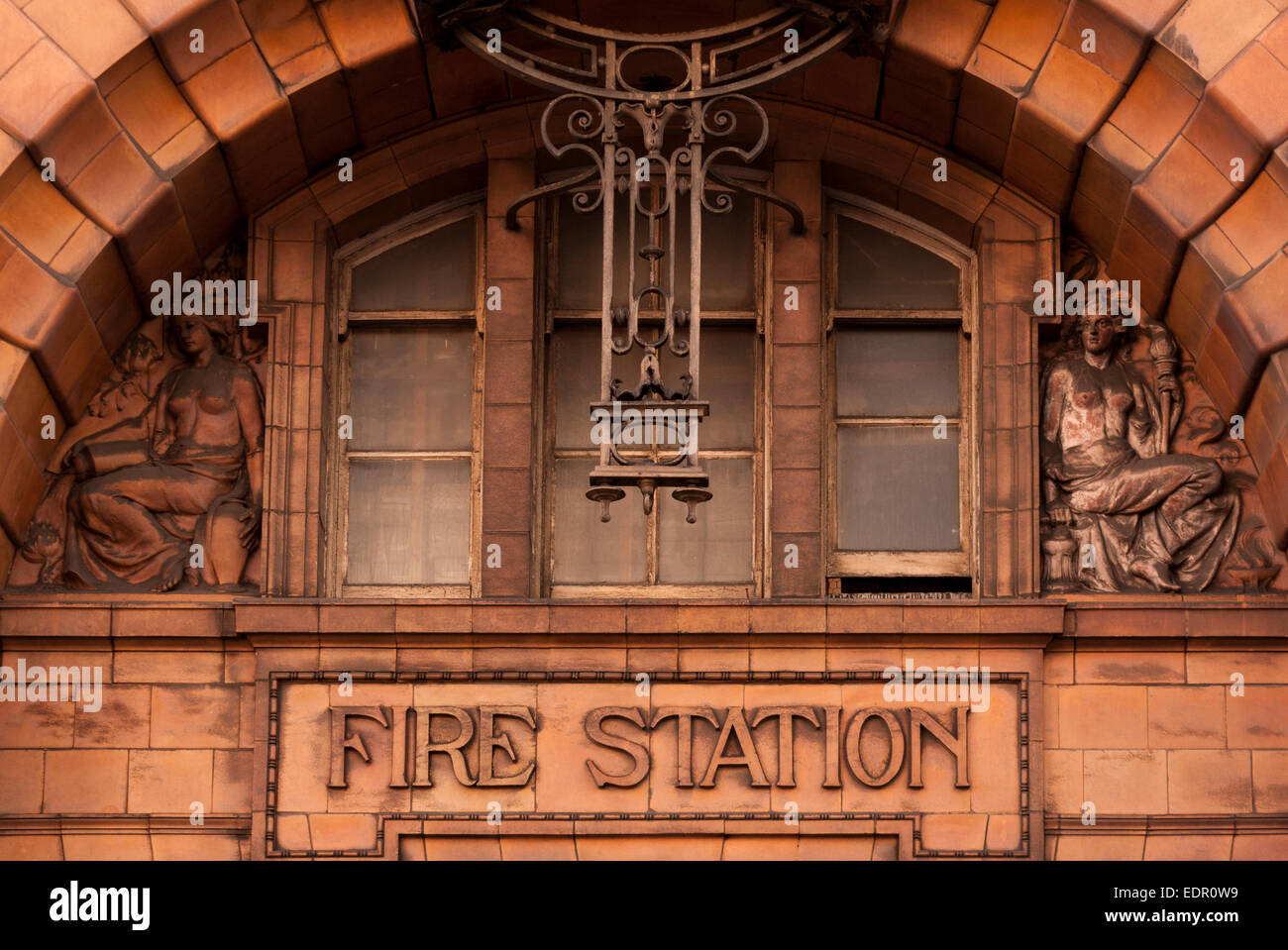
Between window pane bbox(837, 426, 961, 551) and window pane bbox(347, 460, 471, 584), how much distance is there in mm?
2416

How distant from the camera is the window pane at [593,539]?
49.9ft

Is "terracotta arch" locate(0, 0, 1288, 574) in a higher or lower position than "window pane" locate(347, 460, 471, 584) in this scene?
higher

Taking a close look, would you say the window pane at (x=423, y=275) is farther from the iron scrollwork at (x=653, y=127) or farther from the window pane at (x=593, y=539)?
the window pane at (x=593, y=539)

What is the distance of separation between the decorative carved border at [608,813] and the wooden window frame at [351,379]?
898mm

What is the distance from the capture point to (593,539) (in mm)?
15289

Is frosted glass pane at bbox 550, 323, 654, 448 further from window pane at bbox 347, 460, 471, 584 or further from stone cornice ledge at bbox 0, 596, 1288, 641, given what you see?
stone cornice ledge at bbox 0, 596, 1288, 641

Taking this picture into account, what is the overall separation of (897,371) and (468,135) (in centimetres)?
314

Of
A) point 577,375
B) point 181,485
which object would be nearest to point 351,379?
point 181,485

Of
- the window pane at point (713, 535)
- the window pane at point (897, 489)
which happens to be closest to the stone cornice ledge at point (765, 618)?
the window pane at point (713, 535)

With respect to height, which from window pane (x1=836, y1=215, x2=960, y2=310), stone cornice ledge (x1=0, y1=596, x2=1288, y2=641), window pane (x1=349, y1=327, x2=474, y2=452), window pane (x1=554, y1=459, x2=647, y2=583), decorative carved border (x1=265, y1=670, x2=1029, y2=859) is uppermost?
window pane (x1=836, y1=215, x2=960, y2=310)

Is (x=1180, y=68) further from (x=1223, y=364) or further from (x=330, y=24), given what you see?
(x=330, y=24)

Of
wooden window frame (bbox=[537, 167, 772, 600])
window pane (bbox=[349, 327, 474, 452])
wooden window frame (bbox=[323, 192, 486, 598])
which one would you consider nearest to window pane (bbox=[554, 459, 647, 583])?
wooden window frame (bbox=[537, 167, 772, 600])

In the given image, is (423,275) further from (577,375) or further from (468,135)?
(577,375)

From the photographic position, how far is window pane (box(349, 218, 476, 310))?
15.7 meters
